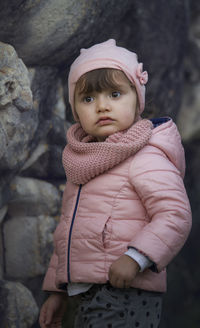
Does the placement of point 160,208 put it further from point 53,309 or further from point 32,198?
point 32,198

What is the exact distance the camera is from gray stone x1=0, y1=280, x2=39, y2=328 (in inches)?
81.9

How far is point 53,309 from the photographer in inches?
77.8

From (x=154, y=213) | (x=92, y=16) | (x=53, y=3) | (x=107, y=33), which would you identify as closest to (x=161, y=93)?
(x=107, y=33)

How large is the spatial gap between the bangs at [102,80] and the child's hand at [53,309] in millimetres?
900

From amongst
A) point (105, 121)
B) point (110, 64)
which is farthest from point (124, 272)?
point (110, 64)

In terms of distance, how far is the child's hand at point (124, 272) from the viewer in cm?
158

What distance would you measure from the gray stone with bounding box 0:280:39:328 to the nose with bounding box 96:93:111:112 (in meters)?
0.97

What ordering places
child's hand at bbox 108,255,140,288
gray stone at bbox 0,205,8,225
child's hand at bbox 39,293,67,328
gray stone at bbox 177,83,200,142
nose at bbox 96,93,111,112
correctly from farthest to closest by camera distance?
gray stone at bbox 177,83,200,142 < gray stone at bbox 0,205,8,225 < child's hand at bbox 39,293,67,328 < nose at bbox 96,93,111,112 < child's hand at bbox 108,255,140,288

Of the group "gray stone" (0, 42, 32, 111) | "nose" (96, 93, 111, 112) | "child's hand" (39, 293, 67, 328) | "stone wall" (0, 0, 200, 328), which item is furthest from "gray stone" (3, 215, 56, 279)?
"nose" (96, 93, 111, 112)

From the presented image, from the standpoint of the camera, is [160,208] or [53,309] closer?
[160,208]

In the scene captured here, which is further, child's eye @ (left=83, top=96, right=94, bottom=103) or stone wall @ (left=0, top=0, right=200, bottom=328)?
stone wall @ (left=0, top=0, right=200, bottom=328)

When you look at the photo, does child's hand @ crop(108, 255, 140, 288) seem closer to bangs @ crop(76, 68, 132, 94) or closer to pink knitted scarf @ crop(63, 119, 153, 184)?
pink knitted scarf @ crop(63, 119, 153, 184)

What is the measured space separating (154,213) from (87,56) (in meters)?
0.72

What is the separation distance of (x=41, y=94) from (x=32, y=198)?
0.55 meters
